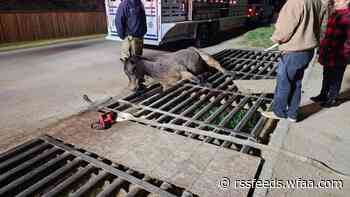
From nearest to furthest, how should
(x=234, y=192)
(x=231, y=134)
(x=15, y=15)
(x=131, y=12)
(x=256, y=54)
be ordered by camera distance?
1. (x=234, y=192)
2. (x=231, y=134)
3. (x=131, y=12)
4. (x=256, y=54)
5. (x=15, y=15)

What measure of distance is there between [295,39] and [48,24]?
1202 centimetres

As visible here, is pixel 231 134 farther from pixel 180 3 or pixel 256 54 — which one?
pixel 180 3

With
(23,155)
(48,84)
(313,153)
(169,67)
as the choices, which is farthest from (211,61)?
(23,155)

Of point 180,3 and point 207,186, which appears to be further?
point 180,3

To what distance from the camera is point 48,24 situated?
11.6 metres

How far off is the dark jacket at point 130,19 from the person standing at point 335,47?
328cm

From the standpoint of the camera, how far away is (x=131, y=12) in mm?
4711

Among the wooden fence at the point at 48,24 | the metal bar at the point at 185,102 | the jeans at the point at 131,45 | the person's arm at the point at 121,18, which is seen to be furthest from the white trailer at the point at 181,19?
the wooden fence at the point at 48,24

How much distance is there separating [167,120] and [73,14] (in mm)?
11623

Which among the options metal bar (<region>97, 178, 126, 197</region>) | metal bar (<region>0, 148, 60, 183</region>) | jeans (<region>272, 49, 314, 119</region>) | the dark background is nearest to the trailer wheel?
jeans (<region>272, 49, 314, 119</region>)

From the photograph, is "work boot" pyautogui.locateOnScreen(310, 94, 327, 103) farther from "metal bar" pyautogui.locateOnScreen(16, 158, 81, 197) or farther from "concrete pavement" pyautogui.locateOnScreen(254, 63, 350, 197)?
"metal bar" pyautogui.locateOnScreen(16, 158, 81, 197)

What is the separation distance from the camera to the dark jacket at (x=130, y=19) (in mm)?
4688

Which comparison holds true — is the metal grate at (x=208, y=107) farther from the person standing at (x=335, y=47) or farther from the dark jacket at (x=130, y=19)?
the dark jacket at (x=130, y=19)

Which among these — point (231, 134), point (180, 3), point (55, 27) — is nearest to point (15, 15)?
point (55, 27)
